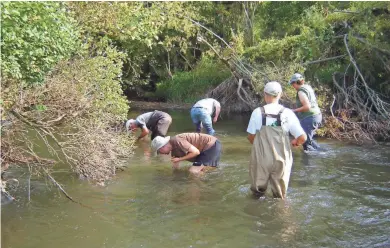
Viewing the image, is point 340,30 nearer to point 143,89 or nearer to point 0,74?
point 0,74

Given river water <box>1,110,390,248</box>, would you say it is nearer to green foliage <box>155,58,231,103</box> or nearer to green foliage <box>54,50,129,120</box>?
green foliage <box>54,50,129,120</box>

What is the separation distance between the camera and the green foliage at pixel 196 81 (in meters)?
22.8

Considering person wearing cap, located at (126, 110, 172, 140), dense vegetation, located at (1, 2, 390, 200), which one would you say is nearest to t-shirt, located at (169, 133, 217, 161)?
dense vegetation, located at (1, 2, 390, 200)

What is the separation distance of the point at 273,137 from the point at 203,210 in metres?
1.44

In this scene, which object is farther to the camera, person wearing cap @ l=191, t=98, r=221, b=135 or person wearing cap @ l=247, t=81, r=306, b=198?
person wearing cap @ l=191, t=98, r=221, b=135

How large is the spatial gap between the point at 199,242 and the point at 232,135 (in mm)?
8793

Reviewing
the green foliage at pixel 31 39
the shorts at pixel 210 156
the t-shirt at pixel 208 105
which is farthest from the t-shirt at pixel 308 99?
the green foliage at pixel 31 39

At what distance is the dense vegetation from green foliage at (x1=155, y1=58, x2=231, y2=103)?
5 cm

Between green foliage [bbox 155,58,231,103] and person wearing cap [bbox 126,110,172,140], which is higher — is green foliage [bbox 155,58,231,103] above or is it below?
above

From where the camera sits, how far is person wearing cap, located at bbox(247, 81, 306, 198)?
253 inches

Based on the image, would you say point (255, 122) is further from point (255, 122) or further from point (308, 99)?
point (308, 99)

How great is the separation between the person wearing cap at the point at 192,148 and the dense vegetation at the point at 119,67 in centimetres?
93

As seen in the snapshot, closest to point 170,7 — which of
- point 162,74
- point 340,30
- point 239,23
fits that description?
point 340,30

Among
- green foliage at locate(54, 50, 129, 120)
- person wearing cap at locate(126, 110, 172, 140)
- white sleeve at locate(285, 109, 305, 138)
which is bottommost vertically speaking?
person wearing cap at locate(126, 110, 172, 140)
